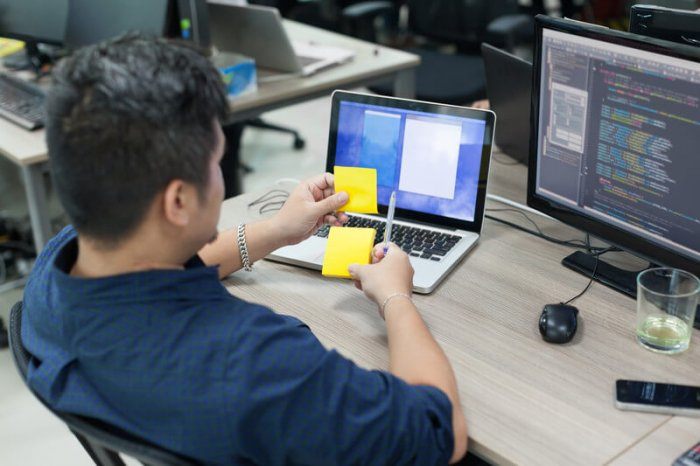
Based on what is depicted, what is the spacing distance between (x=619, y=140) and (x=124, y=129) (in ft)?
2.74

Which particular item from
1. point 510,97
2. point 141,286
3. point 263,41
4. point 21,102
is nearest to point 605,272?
point 510,97

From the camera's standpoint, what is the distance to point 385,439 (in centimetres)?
90

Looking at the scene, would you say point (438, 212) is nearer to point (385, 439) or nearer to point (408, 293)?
point (408, 293)

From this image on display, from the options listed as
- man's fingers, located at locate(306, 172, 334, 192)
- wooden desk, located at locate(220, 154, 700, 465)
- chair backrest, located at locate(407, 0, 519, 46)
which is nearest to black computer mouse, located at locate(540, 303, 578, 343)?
wooden desk, located at locate(220, 154, 700, 465)

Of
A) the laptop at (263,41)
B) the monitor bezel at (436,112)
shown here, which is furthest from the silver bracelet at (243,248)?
the laptop at (263,41)

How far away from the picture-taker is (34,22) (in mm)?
2596

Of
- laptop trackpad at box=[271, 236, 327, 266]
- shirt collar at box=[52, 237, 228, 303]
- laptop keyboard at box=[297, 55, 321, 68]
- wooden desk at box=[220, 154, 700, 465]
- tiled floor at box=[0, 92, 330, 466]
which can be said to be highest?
shirt collar at box=[52, 237, 228, 303]

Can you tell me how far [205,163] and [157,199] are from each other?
0.07 m

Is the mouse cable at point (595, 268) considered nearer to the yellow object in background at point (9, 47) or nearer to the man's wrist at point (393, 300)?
the man's wrist at point (393, 300)

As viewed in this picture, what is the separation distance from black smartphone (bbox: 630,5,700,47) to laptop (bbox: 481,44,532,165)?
263 mm

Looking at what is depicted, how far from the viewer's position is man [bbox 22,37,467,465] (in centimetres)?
86

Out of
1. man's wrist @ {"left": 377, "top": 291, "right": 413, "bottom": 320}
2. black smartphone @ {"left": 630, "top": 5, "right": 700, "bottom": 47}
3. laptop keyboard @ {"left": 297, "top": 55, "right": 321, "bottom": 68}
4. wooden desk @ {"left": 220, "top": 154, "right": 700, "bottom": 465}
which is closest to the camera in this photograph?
wooden desk @ {"left": 220, "top": 154, "right": 700, "bottom": 465}

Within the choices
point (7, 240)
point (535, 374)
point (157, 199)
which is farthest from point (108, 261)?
point (7, 240)

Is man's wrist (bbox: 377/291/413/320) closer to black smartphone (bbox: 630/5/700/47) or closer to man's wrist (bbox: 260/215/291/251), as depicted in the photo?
man's wrist (bbox: 260/215/291/251)
